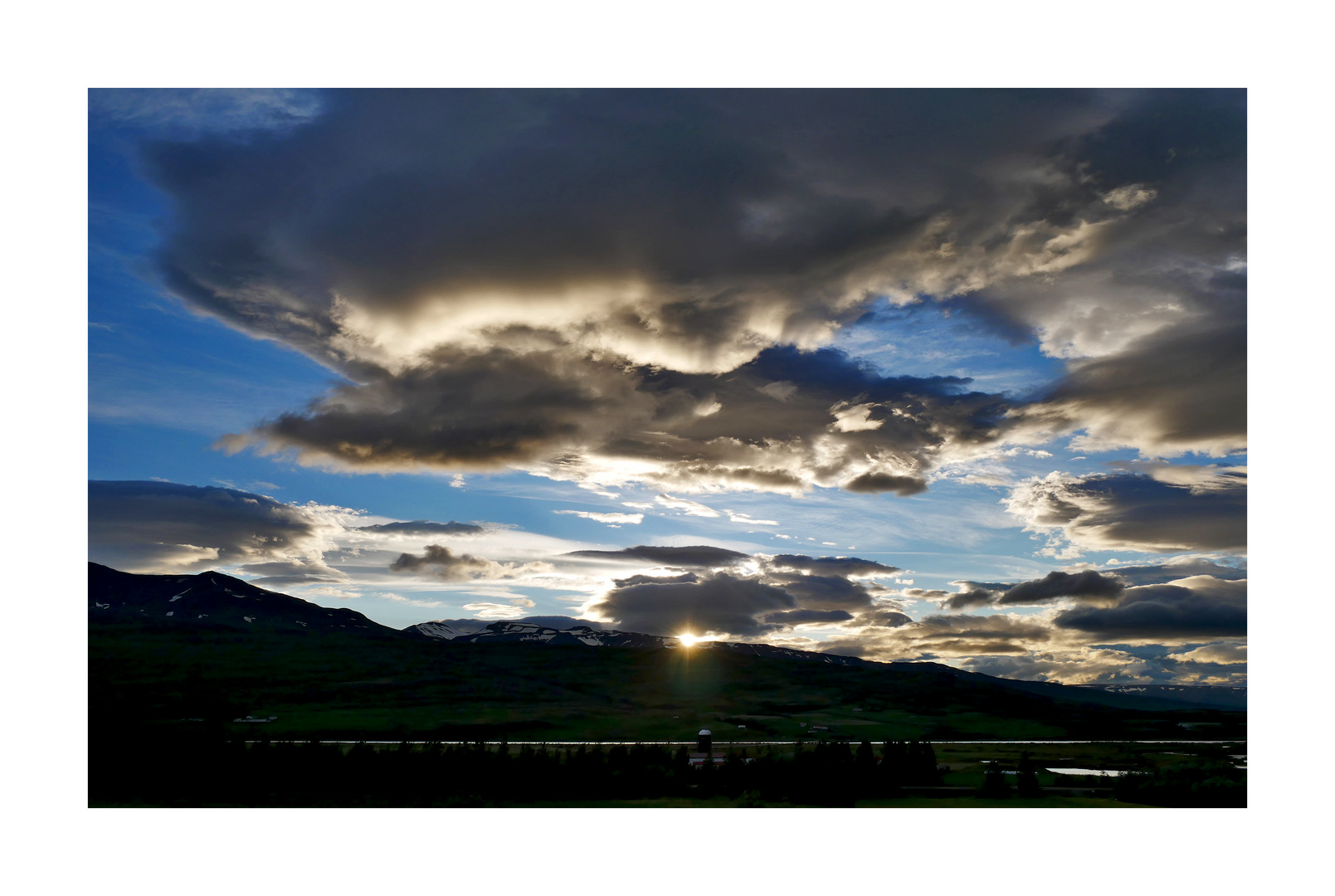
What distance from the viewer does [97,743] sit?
6625cm

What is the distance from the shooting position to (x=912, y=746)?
74.4m

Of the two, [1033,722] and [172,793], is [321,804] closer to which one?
[172,793]

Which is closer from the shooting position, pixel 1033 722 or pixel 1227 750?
pixel 1227 750

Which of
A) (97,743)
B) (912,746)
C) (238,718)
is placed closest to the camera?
(97,743)

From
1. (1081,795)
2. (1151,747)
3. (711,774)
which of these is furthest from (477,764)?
(1151,747)

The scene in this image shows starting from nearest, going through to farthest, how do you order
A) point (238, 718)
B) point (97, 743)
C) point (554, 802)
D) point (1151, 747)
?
point (554, 802), point (97, 743), point (1151, 747), point (238, 718)

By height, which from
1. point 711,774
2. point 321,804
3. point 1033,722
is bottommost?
point 1033,722

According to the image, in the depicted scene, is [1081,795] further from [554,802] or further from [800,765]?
[554,802]

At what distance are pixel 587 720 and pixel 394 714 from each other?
46.6 metres

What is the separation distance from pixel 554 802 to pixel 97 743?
43.1 meters

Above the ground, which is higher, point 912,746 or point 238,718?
point 912,746

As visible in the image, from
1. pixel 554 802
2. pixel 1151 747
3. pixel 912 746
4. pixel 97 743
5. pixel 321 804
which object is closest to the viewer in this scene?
pixel 554 802

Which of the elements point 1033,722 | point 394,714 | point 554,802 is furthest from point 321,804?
point 1033,722

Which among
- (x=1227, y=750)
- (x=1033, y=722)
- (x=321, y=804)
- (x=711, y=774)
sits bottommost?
(x=1033, y=722)
